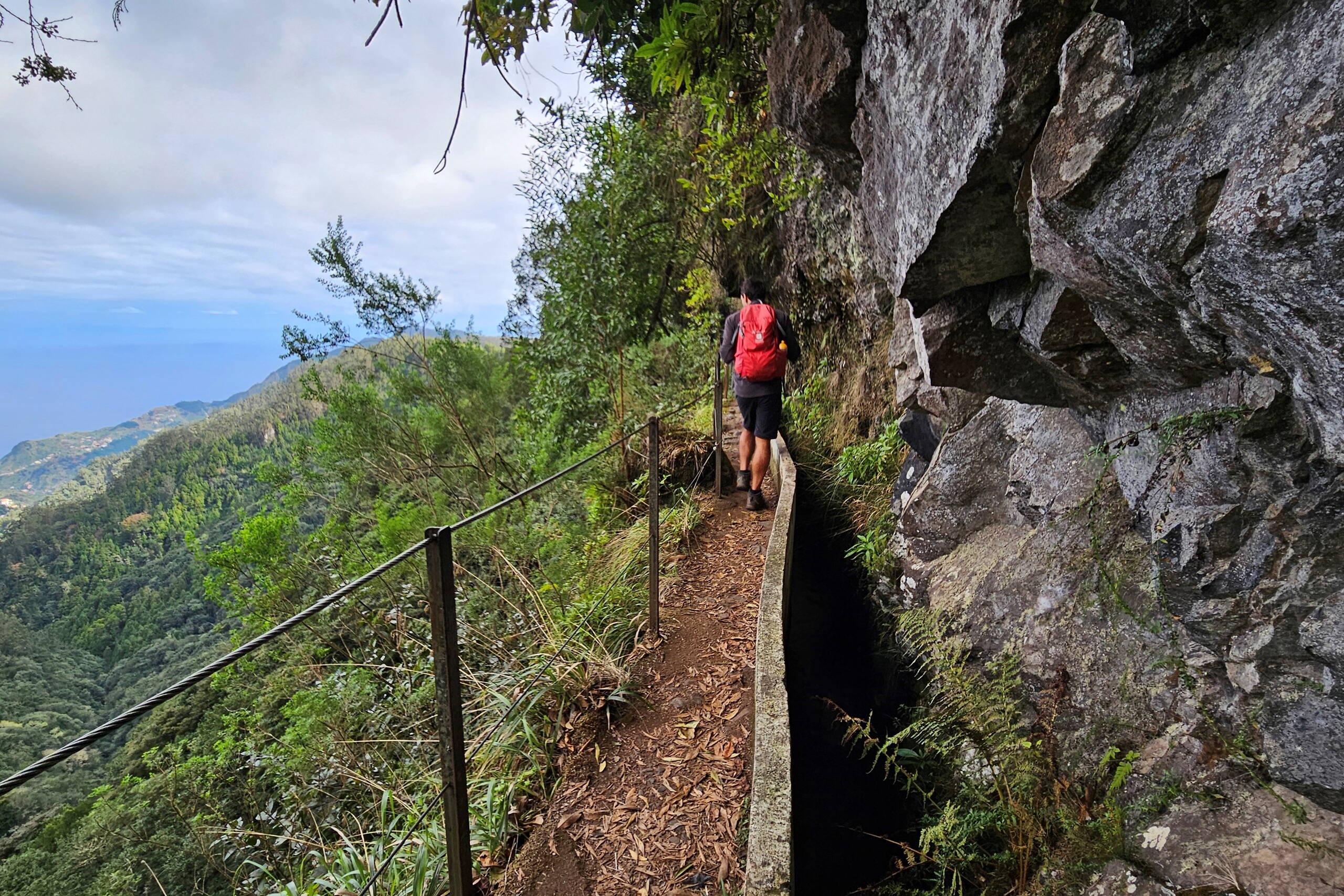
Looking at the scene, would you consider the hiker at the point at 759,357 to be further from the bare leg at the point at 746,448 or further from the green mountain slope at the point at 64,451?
the green mountain slope at the point at 64,451

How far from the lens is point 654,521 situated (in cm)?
372

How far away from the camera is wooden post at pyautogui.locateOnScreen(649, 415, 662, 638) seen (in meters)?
3.70

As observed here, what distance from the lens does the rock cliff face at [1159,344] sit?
1563mm

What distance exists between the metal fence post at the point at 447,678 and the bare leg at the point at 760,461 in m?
4.39

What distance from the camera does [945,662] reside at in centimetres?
335

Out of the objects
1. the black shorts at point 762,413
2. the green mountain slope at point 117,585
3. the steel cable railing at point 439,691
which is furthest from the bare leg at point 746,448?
the green mountain slope at point 117,585

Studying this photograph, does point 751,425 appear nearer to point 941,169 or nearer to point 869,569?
point 869,569

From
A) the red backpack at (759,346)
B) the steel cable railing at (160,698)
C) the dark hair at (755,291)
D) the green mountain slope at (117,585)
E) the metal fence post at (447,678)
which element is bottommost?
the green mountain slope at (117,585)

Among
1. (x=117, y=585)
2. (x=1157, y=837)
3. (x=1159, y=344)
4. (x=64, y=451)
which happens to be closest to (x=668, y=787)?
(x=1157, y=837)

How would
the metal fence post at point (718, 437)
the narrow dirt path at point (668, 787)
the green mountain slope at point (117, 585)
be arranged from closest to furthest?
the narrow dirt path at point (668, 787) → the metal fence post at point (718, 437) → the green mountain slope at point (117, 585)

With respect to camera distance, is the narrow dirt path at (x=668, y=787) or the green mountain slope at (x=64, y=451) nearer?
the narrow dirt path at (x=668, y=787)

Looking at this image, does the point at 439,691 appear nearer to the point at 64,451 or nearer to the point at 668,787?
the point at 668,787

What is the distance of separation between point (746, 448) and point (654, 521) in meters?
2.50

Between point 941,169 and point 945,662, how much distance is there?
2.67m
